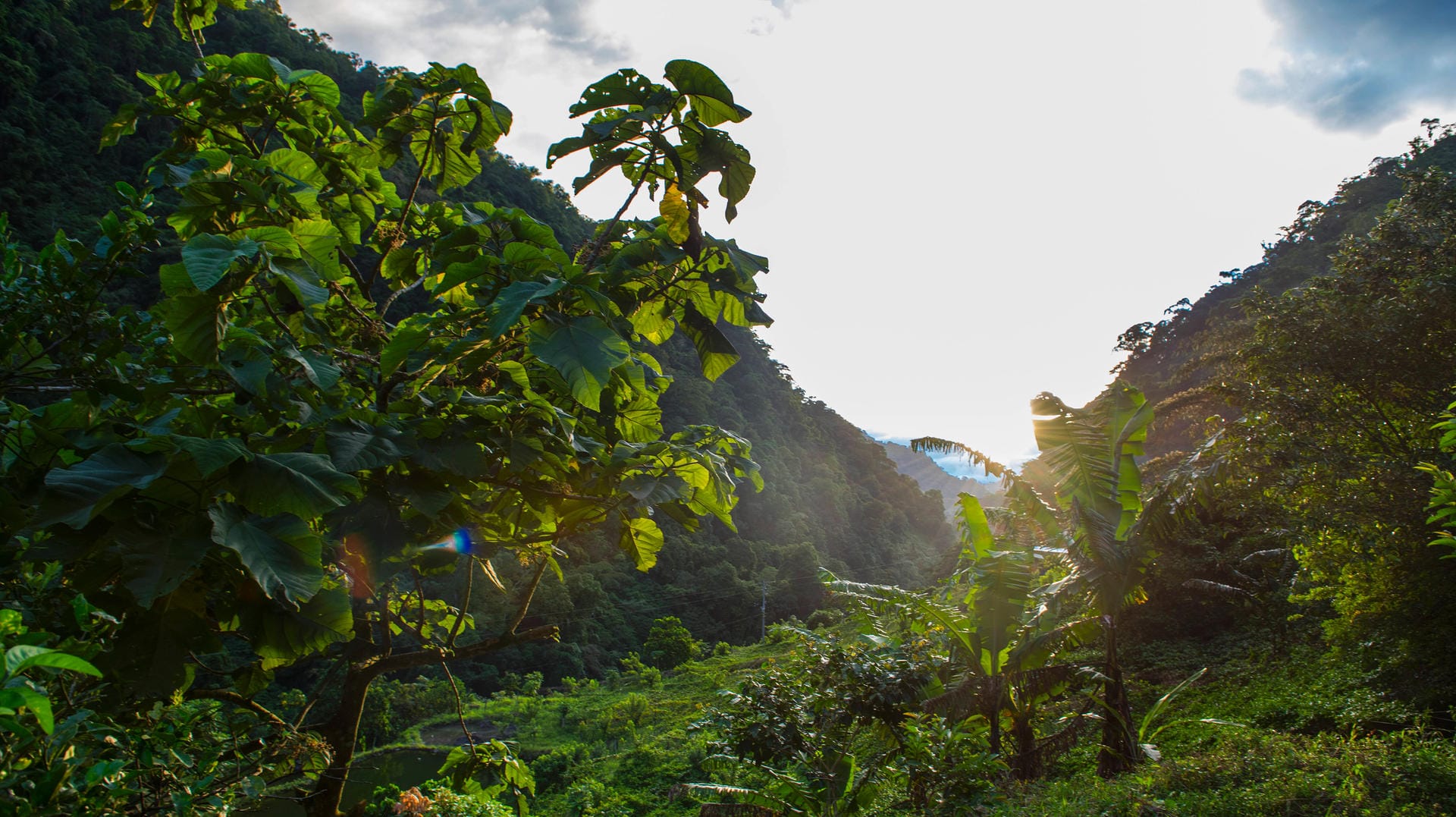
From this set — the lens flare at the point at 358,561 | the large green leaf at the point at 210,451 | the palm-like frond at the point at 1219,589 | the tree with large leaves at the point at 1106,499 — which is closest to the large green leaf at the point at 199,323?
the large green leaf at the point at 210,451

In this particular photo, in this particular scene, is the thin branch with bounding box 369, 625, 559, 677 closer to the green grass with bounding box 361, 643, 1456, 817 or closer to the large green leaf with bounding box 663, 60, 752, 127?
the large green leaf with bounding box 663, 60, 752, 127

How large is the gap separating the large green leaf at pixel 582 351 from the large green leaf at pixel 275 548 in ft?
1.61

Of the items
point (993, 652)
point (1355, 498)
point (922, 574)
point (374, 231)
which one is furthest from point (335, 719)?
point (922, 574)

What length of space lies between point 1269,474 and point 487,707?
18558mm

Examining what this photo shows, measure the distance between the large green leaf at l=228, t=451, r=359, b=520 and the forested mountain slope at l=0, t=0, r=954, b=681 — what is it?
1388 centimetres

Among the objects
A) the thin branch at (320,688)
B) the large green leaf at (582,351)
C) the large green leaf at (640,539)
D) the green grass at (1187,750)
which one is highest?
the large green leaf at (582,351)

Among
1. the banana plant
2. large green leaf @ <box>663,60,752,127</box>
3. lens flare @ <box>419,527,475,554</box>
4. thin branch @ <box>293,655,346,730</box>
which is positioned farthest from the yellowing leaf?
the banana plant

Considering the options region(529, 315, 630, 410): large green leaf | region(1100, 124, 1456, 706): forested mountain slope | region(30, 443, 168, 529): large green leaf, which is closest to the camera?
region(30, 443, 168, 529): large green leaf

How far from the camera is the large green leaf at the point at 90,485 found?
1029mm

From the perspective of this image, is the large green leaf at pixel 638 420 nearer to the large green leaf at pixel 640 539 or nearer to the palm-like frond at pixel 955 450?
the large green leaf at pixel 640 539

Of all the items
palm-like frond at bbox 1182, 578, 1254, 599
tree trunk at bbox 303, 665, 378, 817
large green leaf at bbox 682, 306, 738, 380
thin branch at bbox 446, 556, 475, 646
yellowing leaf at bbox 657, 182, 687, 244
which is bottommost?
palm-like frond at bbox 1182, 578, 1254, 599

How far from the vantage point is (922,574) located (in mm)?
38781

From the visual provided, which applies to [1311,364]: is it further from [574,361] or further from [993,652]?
[574,361]

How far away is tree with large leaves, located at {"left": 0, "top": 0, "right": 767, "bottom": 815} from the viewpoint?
120 centimetres
